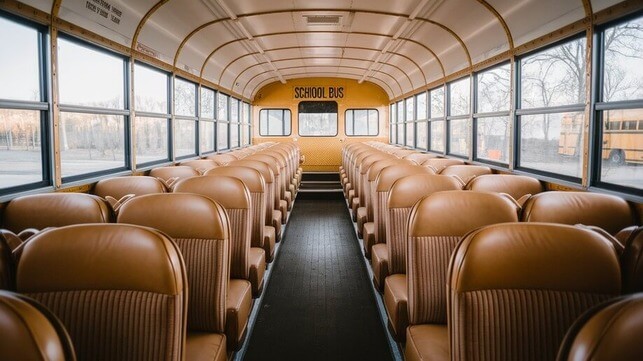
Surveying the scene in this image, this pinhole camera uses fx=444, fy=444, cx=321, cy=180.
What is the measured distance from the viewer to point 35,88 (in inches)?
140

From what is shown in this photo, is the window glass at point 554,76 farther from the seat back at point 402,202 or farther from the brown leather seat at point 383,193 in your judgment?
the seat back at point 402,202

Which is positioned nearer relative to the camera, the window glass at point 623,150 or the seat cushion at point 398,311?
the seat cushion at point 398,311

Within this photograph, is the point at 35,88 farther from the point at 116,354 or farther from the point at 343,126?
the point at 343,126

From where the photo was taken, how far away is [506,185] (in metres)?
3.93

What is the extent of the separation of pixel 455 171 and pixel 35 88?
4.06m

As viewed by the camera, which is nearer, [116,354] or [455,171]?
[116,354]

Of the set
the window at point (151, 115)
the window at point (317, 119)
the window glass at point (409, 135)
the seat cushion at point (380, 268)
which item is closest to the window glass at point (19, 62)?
the window at point (151, 115)

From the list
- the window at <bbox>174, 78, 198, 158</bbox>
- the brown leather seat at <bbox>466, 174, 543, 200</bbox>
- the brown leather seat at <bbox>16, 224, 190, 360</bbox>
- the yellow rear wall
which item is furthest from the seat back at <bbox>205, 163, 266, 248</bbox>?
the yellow rear wall

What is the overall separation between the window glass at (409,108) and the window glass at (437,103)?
1.70 m

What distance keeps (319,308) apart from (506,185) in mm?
1993

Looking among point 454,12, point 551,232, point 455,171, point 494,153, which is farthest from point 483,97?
point 551,232

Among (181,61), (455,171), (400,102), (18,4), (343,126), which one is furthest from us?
(343,126)

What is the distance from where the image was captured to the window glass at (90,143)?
159 inches

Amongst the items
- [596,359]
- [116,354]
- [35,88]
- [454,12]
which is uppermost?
[454,12]
